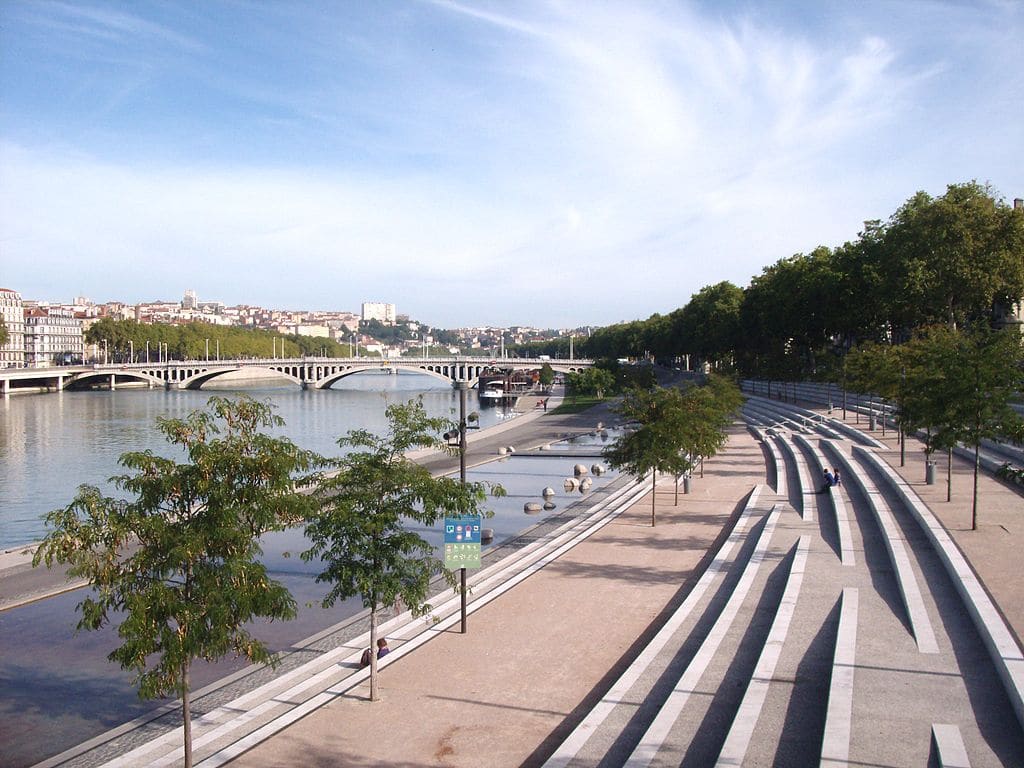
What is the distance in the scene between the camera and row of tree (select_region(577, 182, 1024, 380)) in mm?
50719

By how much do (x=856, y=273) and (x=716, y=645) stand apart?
5349cm

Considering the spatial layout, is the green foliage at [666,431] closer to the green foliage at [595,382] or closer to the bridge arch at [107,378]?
the green foliage at [595,382]

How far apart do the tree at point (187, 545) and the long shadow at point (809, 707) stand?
583 cm

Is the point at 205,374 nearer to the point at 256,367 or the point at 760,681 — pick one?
the point at 256,367

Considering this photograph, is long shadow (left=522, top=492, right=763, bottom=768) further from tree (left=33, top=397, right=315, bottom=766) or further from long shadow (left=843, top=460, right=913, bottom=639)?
tree (left=33, top=397, right=315, bottom=766)

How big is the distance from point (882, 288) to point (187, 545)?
2078 inches

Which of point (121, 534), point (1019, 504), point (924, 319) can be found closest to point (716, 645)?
point (121, 534)

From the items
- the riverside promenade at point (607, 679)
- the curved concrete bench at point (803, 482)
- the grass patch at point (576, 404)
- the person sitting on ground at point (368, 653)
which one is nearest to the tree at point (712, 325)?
the grass patch at point (576, 404)

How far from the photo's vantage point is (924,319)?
190 ft

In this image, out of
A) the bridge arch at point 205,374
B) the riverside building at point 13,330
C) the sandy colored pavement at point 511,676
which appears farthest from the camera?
the riverside building at point 13,330

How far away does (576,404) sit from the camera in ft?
298

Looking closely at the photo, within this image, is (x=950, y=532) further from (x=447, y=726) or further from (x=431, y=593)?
(x=447, y=726)

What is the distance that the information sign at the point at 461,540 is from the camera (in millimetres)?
14266

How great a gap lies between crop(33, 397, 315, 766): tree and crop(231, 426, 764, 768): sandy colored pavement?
76.2 inches
